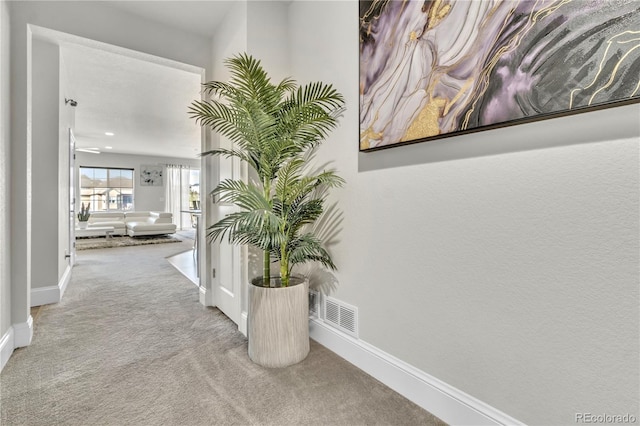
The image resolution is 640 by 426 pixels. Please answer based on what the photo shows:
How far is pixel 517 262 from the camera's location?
1.10 m

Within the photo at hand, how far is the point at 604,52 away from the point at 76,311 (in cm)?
395

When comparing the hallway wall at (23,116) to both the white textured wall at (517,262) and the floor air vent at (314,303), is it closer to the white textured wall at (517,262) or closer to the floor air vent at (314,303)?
the floor air vent at (314,303)

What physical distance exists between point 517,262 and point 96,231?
9.48 meters

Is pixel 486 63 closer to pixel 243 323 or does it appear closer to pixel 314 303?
pixel 314 303

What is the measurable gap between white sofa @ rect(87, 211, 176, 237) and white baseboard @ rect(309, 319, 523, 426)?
744 cm

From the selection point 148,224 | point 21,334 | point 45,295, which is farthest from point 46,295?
point 148,224

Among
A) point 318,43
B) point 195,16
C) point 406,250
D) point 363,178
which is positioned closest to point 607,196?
point 406,250

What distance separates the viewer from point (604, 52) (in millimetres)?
878

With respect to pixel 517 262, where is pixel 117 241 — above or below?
below

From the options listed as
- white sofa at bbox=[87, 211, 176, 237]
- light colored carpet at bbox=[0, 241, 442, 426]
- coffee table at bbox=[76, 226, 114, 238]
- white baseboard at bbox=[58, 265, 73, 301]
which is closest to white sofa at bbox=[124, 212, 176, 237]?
white sofa at bbox=[87, 211, 176, 237]

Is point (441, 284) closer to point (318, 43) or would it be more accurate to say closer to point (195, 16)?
point (318, 43)

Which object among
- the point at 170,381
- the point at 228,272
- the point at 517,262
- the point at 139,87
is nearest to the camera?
the point at 517,262

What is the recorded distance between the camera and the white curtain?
33.5 ft

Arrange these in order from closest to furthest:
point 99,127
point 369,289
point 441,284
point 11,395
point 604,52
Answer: point 604,52
point 441,284
point 11,395
point 369,289
point 99,127
